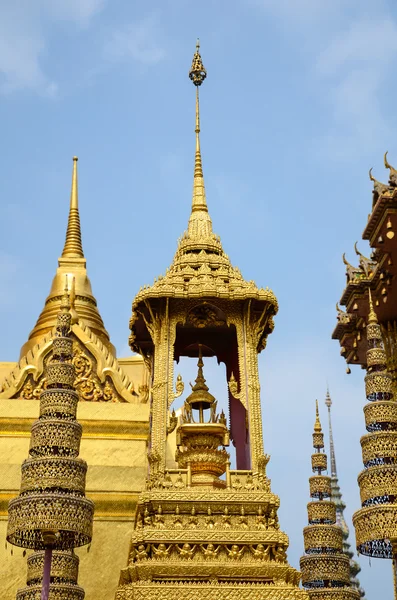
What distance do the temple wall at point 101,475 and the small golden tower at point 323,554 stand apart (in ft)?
A: 9.27

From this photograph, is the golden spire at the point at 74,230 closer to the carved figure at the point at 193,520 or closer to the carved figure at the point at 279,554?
the carved figure at the point at 193,520

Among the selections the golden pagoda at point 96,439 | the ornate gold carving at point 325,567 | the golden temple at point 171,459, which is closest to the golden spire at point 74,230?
the golden pagoda at point 96,439

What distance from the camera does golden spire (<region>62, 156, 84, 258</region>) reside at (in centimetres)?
2359

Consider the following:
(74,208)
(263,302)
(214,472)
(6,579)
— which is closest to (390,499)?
(214,472)

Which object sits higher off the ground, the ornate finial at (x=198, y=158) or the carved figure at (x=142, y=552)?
the ornate finial at (x=198, y=158)

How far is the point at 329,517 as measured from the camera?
15781mm

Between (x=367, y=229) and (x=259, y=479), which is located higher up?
(x=367, y=229)

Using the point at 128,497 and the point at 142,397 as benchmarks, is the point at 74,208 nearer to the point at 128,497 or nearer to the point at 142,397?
the point at 142,397

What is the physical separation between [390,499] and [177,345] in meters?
5.66

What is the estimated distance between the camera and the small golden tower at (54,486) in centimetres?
998

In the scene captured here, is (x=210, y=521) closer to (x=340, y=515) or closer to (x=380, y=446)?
(x=380, y=446)

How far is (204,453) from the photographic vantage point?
13703 millimetres

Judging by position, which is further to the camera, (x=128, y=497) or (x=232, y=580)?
(x=128, y=497)

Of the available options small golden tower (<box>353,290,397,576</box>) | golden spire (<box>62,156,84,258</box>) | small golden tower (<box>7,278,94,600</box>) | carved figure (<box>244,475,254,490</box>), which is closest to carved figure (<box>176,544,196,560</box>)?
carved figure (<box>244,475,254,490</box>)
